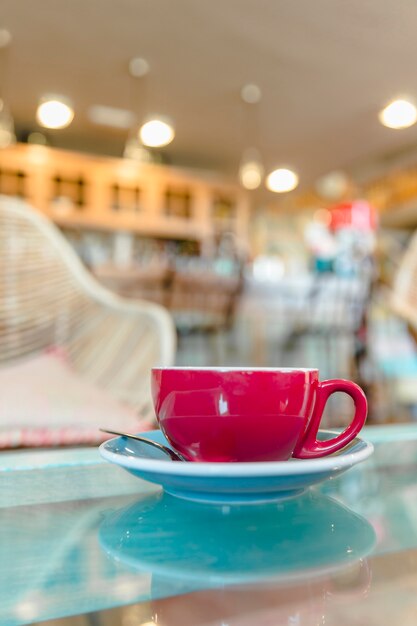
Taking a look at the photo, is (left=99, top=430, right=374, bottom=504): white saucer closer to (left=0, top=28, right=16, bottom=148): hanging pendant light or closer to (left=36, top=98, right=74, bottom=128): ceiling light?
(left=0, top=28, right=16, bottom=148): hanging pendant light

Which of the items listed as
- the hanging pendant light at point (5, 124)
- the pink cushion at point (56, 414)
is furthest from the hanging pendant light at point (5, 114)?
the pink cushion at point (56, 414)

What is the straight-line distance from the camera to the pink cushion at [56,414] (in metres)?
0.79

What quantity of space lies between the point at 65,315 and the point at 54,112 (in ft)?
10.2

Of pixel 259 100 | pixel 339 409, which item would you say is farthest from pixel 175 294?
pixel 259 100

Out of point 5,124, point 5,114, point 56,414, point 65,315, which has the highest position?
point 5,114

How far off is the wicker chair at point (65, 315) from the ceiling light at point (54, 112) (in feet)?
9.30

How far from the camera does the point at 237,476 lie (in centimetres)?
30

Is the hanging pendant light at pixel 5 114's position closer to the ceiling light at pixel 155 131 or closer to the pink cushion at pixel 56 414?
the ceiling light at pixel 155 131

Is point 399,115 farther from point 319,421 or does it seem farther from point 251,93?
point 319,421

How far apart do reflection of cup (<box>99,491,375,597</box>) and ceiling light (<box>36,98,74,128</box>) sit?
3.97 m

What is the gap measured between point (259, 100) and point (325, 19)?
112 cm

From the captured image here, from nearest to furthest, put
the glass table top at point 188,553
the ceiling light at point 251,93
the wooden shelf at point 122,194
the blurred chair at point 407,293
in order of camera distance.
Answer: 1. the glass table top at point 188,553
2. the blurred chair at point 407,293
3. the ceiling light at point 251,93
4. the wooden shelf at point 122,194

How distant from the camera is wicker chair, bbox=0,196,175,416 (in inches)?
43.6

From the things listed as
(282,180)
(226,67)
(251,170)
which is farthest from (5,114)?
(282,180)
